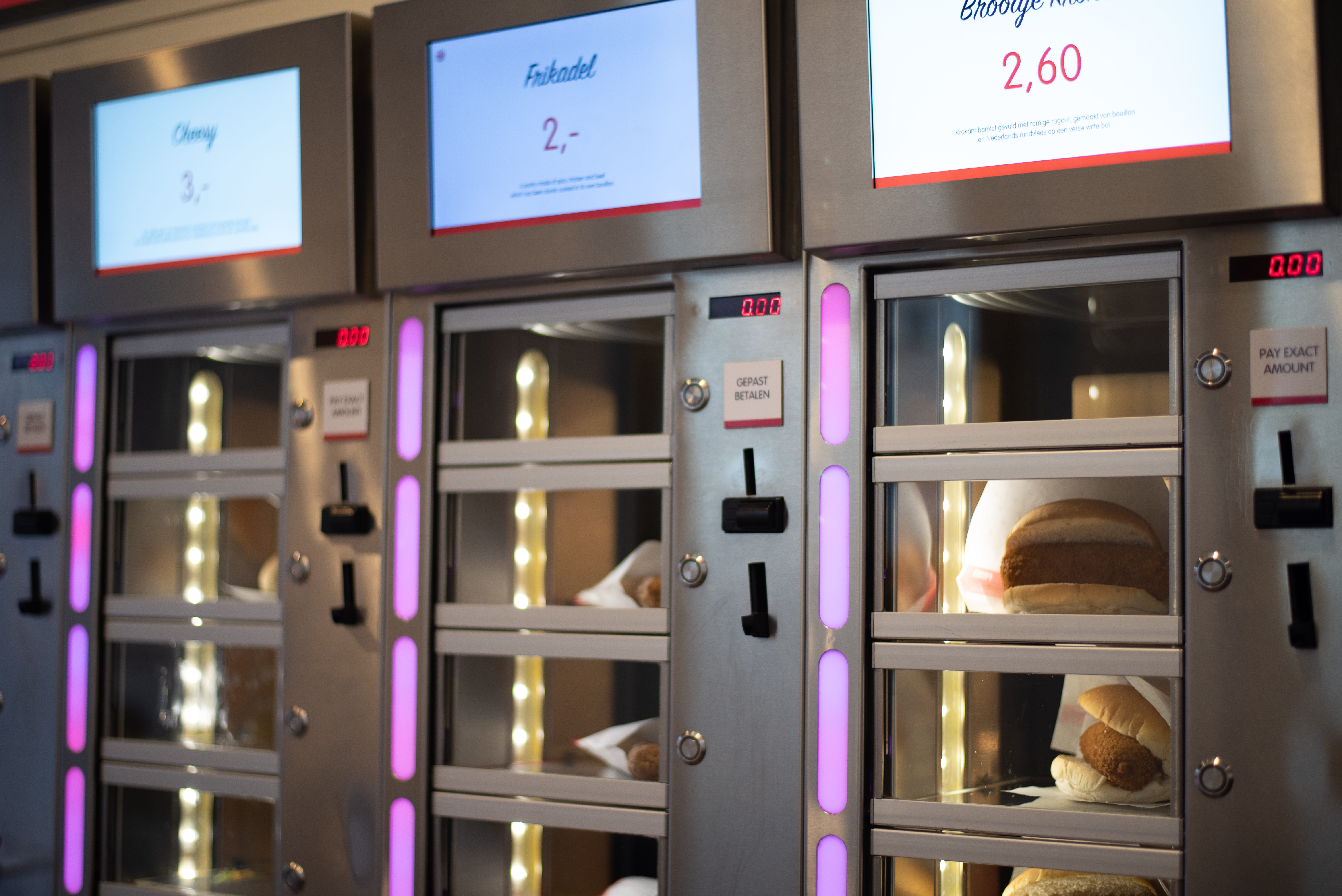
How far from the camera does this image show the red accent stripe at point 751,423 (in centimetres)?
220

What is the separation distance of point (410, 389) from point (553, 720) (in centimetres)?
78

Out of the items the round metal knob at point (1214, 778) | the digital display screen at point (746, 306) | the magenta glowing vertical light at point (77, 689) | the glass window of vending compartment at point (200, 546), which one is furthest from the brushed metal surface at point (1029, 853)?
the magenta glowing vertical light at point (77, 689)

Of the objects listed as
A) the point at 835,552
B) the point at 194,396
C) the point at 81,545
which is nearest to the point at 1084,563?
the point at 835,552

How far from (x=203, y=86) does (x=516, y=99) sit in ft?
2.81

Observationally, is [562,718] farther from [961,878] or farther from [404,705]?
[961,878]

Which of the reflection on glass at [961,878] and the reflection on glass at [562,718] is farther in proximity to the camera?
the reflection on glass at [562,718]

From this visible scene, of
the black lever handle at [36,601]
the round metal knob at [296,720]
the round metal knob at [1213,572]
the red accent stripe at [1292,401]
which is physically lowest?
the round metal knob at [296,720]

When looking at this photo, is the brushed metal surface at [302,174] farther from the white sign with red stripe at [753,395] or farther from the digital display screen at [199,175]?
the white sign with red stripe at [753,395]

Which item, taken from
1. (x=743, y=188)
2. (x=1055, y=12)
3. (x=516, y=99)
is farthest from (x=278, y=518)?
(x=1055, y=12)

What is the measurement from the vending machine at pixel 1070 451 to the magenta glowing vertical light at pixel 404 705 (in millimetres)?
882

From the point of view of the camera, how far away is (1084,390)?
2055 millimetres

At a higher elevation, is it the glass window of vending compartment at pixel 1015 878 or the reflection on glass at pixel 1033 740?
the reflection on glass at pixel 1033 740

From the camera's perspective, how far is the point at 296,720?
2.60 m

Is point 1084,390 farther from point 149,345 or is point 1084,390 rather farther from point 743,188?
point 149,345
